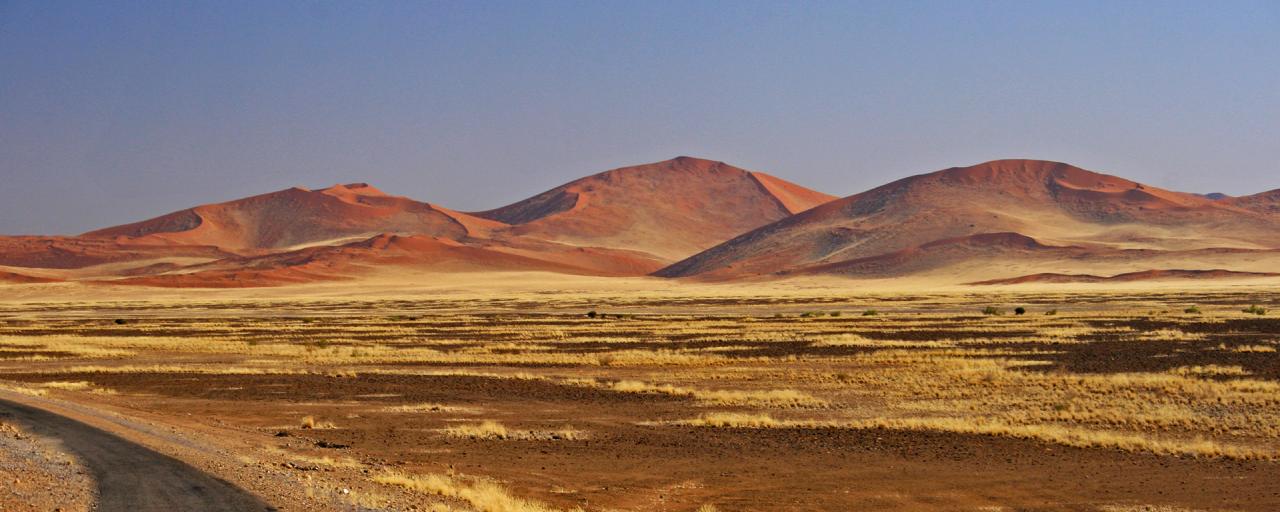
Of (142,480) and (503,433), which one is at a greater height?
(142,480)

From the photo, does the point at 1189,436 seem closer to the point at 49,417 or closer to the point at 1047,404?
the point at 1047,404

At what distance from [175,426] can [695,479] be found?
9.39 m

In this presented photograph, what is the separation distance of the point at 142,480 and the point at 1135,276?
150m

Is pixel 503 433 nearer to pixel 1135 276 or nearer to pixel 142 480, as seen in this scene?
pixel 142 480

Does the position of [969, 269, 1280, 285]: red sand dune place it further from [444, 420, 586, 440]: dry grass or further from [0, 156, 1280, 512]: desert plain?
[444, 420, 586, 440]: dry grass

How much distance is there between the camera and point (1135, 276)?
486 ft

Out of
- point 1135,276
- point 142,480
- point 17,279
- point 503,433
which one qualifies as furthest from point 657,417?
point 17,279

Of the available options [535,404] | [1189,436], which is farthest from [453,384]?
[1189,436]

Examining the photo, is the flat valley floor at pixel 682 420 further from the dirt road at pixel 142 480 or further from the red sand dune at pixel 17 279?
the red sand dune at pixel 17 279

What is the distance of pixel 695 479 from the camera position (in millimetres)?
17516

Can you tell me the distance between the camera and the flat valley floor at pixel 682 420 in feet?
51.6

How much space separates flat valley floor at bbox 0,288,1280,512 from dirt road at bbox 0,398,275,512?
0.13 metres

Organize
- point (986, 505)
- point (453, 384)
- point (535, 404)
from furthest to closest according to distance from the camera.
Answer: point (453, 384)
point (535, 404)
point (986, 505)

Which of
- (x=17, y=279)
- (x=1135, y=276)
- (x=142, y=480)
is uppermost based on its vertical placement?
(x=17, y=279)
